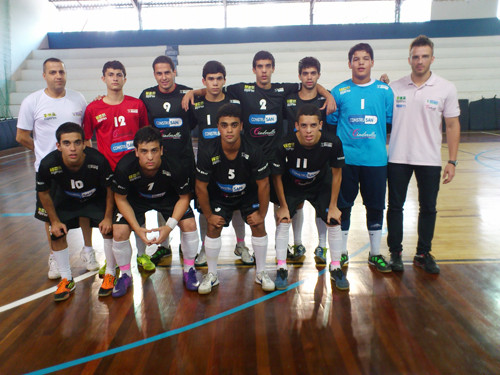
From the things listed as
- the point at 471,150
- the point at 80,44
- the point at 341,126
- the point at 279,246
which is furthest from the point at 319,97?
the point at 80,44

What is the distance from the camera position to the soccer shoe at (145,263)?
10.7ft

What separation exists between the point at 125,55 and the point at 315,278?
14.9 metres

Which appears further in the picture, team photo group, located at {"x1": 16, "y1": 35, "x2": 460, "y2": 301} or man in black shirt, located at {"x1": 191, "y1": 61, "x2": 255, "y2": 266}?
man in black shirt, located at {"x1": 191, "y1": 61, "x2": 255, "y2": 266}

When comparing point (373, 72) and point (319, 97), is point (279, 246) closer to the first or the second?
point (319, 97)

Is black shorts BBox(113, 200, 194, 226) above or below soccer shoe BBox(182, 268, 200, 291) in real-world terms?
above

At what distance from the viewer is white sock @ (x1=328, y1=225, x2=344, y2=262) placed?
2.98 metres

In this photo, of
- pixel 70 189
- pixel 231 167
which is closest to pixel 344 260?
pixel 231 167

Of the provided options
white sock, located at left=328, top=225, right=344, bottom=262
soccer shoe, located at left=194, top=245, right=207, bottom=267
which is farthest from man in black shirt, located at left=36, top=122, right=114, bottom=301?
white sock, located at left=328, top=225, right=344, bottom=262

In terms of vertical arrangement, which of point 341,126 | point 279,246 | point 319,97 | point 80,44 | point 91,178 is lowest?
point 279,246

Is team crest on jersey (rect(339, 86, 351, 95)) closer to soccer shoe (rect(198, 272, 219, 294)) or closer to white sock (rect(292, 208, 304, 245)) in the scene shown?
white sock (rect(292, 208, 304, 245))

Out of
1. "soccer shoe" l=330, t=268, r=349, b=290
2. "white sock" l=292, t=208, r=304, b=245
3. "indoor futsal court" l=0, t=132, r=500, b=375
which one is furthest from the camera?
"white sock" l=292, t=208, r=304, b=245

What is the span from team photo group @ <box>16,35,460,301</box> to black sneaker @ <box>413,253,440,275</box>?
0.04 feet

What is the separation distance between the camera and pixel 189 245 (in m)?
2.96

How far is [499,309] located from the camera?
2.54 meters
